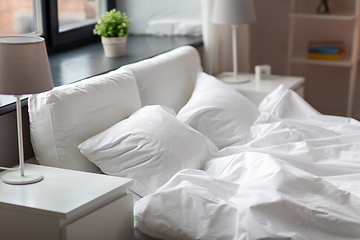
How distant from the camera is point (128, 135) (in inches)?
67.4

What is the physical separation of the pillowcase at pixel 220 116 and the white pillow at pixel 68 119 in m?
0.47

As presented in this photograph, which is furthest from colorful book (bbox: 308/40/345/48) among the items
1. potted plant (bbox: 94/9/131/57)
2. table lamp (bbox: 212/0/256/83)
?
potted plant (bbox: 94/9/131/57)

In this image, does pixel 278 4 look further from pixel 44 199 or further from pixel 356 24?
pixel 44 199

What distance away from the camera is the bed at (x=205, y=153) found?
1364mm

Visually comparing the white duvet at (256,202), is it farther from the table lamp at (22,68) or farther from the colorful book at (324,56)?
the colorful book at (324,56)

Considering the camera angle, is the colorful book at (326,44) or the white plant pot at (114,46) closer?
the white plant pot at (114,46)

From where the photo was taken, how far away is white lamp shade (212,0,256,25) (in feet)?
9.18

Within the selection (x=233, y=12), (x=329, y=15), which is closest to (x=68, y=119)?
(x=233, y=12)

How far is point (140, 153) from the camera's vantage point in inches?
66.7

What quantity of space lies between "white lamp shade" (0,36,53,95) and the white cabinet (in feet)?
8.66

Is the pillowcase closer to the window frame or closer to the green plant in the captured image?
the green plant

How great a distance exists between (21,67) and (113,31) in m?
1.28

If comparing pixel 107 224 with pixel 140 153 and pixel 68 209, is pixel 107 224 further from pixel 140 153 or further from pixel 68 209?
pixel 140 153

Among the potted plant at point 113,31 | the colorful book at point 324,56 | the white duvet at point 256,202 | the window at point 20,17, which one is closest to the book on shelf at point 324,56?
the colorful book at point 324,56
